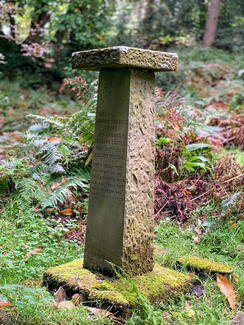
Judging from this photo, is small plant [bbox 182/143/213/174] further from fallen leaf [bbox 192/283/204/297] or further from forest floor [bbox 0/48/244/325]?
fallen leaf [bbox 192/283/204/297]

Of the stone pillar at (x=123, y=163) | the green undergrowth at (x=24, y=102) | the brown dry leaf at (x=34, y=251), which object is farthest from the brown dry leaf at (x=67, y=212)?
the green undergrowth at (x=24, y=102)

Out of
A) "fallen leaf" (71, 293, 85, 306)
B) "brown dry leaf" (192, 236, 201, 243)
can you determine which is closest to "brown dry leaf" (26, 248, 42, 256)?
"fallen leaf" (71, 293, 85, 306)

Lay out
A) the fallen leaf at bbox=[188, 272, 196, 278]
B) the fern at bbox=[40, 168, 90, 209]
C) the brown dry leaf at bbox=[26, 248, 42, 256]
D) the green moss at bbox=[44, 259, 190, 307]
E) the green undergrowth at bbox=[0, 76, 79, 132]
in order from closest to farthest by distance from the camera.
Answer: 1. the green moss at bbox=[44, 259, 190, 307]
2. the fallen leaf at bbox=[188, 272, 196, 278]
3. the brown dry leaf at bbox=[26, 248, 42, 256]
4. the fern at bbox=[40, 168, 90, 209]
5. the green undergrowth at bbox=[0, 76, 79, 132]

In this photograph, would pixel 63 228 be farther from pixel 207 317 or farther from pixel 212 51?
pixel 212 51

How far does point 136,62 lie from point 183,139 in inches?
147

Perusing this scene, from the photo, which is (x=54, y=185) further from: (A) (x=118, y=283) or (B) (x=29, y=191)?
(A) (x=118, y=283)

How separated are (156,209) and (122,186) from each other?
2.46 meters

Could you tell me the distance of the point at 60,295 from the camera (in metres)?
3.33

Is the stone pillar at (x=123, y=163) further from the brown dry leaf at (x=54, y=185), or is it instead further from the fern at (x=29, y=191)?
the brown dry leaf at (x=54, y=185)

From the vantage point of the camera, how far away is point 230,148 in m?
7.68

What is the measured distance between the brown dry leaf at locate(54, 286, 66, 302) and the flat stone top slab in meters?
1.74

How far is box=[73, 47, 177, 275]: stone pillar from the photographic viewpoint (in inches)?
132

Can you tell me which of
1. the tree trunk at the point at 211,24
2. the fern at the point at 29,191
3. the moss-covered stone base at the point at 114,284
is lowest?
the moss-covered stone base at the point at 114,284

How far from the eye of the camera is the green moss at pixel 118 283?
318 cm
